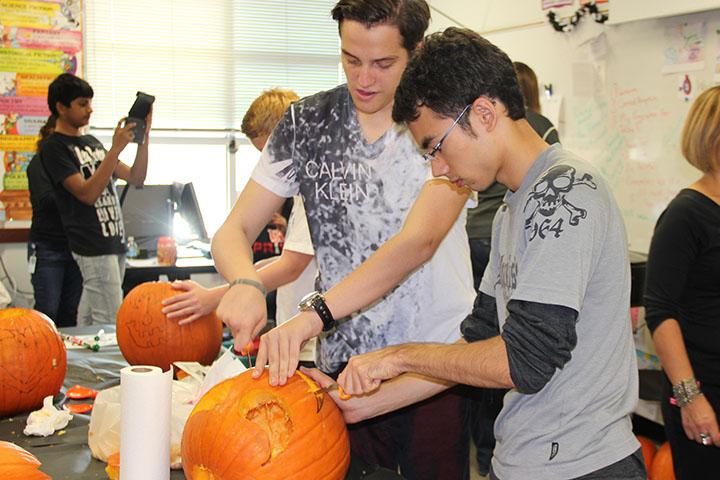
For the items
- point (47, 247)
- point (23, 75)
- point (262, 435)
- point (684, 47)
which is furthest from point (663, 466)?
point (23, 75)

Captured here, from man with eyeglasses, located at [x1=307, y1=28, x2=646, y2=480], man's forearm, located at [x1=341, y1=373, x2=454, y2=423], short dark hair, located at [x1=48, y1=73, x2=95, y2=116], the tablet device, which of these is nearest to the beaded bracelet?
man's forearm, located at [x1=341, y1=373, x2=454, y2=423]

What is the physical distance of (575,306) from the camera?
1124mm

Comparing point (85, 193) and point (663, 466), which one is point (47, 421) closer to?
point (85, 193)

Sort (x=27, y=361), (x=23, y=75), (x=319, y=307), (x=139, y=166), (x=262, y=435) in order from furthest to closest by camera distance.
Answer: (x=23, y=75)
(x=139, y=166)
(x=27, y=361)
(x=319, y=307)
(x=262, y=435)

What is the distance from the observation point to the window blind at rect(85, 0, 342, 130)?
5625 mm

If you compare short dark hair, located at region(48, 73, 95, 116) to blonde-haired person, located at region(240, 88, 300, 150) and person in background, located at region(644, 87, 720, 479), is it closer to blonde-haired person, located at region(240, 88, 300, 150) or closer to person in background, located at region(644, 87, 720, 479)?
blonde-haired person, located at region(240, 88, 300, 150)

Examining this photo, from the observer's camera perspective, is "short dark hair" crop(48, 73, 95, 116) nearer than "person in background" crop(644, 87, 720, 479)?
No

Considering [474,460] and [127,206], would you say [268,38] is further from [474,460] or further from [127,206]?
[474,460]

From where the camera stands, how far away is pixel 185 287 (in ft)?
7.78

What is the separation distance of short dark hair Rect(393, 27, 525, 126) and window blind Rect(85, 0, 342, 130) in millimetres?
4801

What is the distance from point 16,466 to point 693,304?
1.84 m

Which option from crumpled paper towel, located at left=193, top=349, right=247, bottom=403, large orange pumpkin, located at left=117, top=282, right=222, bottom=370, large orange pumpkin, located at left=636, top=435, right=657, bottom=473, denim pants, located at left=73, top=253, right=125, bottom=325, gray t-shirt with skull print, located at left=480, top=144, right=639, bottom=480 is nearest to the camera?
gray t-shirt with skull print, located at left=480, top=144, right=639, bottom=480

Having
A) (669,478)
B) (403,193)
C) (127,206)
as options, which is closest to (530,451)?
(403,193)

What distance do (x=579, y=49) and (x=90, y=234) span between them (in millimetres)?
2788
